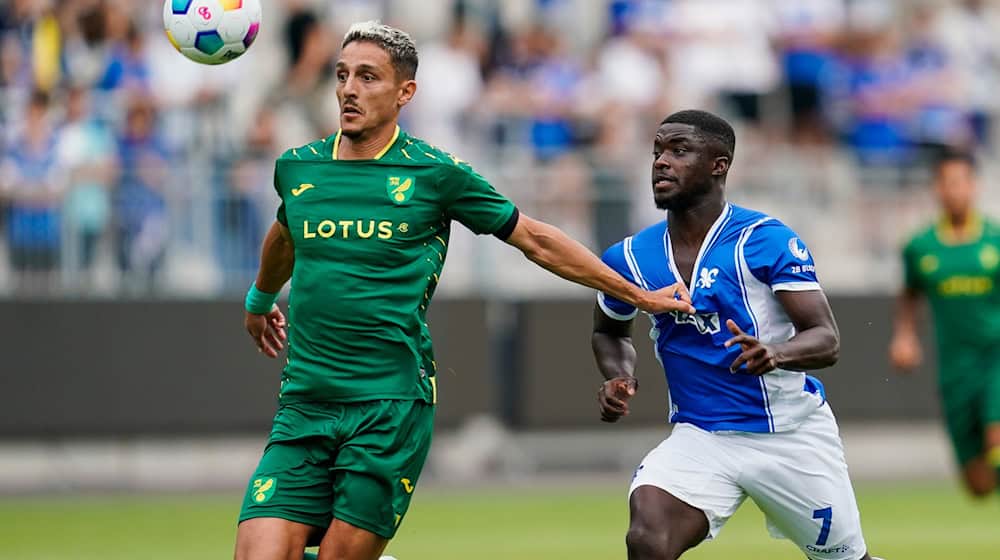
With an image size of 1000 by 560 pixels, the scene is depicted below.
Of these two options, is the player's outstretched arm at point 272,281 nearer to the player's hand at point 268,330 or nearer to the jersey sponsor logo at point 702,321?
the player's hand at point 268,330

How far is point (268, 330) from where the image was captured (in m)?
8.34

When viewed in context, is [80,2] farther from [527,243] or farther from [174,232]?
[527,243]

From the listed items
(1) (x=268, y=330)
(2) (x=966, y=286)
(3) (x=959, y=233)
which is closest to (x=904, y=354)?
(2) (x=966, y=286)

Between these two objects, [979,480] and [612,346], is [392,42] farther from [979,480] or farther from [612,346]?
[979,480]

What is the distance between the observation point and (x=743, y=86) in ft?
67.1

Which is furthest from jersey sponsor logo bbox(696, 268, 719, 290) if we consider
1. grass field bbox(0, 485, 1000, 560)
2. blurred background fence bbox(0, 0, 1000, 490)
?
blurred background fence bbox(0, 0, 1000, 490)

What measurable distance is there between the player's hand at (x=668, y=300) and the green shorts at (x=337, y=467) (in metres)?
1.15

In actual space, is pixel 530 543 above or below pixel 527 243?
below

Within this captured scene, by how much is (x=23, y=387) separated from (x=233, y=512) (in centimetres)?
286

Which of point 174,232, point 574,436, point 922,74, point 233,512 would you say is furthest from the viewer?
point 922,74

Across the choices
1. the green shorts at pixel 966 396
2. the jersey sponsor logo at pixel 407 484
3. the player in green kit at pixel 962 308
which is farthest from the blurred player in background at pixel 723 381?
the green shorts at pixel 966 396

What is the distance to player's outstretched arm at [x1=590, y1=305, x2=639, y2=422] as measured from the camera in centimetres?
771

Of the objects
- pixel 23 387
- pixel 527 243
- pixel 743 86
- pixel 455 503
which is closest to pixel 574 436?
pixel 455 503

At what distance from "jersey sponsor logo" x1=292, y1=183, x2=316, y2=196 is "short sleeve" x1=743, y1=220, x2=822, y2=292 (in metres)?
1.98
